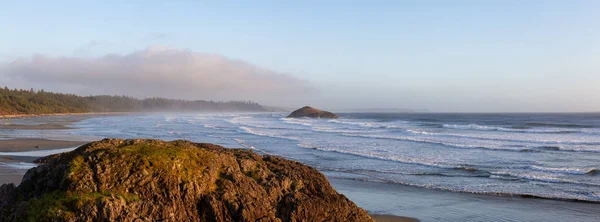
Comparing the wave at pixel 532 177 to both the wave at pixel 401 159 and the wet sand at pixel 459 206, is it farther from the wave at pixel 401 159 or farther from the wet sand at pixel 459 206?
the wet sand at pixel 459 206

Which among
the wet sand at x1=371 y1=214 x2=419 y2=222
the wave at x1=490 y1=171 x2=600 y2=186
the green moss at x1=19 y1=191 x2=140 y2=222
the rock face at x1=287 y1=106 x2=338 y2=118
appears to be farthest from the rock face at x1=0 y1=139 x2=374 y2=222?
the rock face at x1=287 y1=106 x2=338 y2=118

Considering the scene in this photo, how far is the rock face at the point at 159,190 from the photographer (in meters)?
5.53

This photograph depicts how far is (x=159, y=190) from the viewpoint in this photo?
236 inches

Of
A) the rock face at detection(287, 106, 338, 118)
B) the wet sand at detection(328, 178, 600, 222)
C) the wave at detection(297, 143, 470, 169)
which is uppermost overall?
the rock face at detection(287, 106, 338, 118)

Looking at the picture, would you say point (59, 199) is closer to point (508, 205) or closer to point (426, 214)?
point (426, 214)

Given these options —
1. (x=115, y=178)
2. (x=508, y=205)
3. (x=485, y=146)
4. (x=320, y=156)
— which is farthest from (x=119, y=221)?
(x=485, y=146)

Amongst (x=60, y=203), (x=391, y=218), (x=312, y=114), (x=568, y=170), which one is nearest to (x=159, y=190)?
(x=60, y=203)

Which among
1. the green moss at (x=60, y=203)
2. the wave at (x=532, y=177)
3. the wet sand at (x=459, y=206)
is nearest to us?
the green moss at (x=60, y=203)

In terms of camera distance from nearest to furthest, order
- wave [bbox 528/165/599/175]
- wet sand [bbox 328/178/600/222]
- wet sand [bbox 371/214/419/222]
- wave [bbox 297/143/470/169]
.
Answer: wet sand [bbox 371/214/419/222], wet sand [bbox 328/178/600/222], wave [bbox 528/165/599/175], wave [bbox 297/143/470/169]

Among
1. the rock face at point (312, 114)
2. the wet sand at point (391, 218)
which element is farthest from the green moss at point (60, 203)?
the rock face at point (312, 114)

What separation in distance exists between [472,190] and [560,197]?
2462mm

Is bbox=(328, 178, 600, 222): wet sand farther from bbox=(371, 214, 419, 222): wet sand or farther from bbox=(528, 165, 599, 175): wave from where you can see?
bbox=(528, 165, 599, 175): wave

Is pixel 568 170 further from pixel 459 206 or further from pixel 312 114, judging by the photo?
pixel 312 114

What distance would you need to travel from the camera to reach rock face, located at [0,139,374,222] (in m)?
5.53
